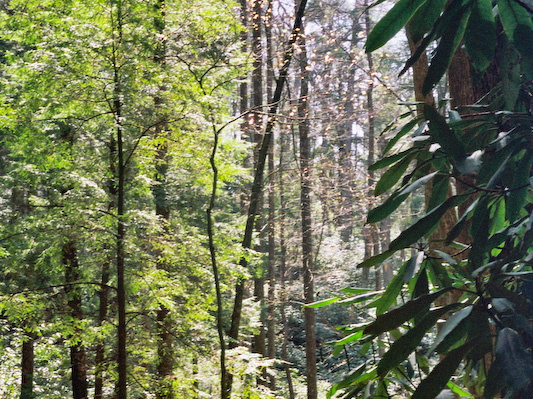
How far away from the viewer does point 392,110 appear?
21.0 meters

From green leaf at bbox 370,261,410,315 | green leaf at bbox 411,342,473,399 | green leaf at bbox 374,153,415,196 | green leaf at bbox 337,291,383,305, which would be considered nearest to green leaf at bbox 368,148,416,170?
green leaf at bbox 374,153,415,196

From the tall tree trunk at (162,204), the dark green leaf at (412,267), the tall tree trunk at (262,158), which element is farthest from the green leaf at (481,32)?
the tall tree trunk at (262,158)

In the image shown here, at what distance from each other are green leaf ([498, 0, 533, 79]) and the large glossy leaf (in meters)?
0.45

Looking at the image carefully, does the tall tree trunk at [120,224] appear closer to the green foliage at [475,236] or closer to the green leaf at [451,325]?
the green foliage at [475,236]

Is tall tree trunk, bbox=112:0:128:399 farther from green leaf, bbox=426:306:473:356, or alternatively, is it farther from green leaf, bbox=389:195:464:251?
green leaf, bbox=426:306:473:356

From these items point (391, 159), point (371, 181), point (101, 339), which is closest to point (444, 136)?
point (391, 159)

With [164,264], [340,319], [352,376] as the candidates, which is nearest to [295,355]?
[340,319]

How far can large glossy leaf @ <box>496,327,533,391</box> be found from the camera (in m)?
0.59

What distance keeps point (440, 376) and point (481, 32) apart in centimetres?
55

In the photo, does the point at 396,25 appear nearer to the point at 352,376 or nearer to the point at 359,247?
the point at 352,376

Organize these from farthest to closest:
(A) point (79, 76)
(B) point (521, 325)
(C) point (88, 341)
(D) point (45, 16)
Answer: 1. (C) point (88, 341)
2. (D) point (45, 16)
3. (A) point (79, 76)
4. (B) point (521, 325)

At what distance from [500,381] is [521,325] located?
0.30ft

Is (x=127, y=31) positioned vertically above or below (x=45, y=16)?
→ below

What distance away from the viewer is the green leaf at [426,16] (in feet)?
2.62
